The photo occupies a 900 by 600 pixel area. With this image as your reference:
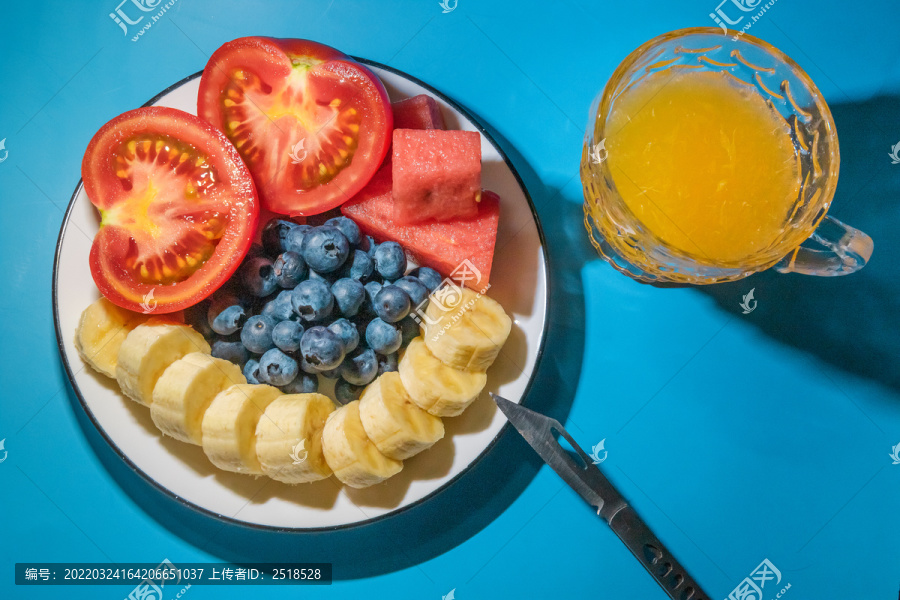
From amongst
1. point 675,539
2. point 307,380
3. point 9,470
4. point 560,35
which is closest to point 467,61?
point 560,35

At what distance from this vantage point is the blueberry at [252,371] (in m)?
Answer: 1.68

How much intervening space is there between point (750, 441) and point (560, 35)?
1580 millimetres

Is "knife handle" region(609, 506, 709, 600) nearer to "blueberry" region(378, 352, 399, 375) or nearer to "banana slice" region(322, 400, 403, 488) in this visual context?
"banana slice" region(322, 400, 403, 488)

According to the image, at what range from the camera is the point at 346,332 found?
5.34 ft

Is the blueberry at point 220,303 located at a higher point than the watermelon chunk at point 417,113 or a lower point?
lower

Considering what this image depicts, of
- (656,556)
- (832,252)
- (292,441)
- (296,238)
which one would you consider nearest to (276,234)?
(296,238)

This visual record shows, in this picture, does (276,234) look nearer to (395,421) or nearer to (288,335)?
(288,335)

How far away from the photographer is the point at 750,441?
79.4 inches

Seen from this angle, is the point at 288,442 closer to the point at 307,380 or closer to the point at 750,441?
the point at 307,380

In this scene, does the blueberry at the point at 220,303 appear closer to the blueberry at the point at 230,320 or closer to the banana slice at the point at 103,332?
the blueberry at the point at 230,320

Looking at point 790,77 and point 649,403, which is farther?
point 649,403

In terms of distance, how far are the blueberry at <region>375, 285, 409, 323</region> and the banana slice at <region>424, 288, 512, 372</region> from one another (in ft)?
0.25

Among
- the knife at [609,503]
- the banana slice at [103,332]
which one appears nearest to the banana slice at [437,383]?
the knife at [609,503]

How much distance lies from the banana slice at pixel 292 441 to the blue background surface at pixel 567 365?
463 millimetres
